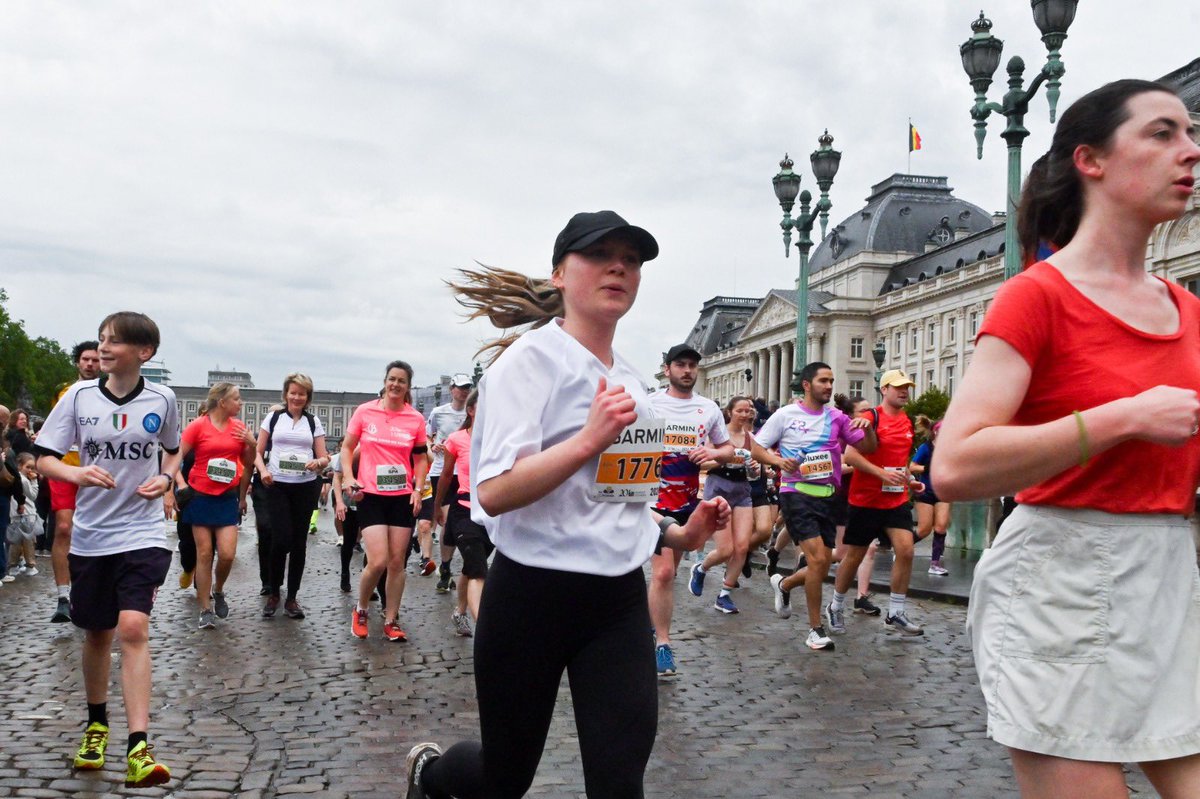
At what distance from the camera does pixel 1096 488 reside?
231cm

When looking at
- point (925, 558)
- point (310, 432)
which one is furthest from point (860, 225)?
point (310, 432)

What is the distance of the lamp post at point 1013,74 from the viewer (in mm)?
12523

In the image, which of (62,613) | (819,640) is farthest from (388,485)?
(819,640)

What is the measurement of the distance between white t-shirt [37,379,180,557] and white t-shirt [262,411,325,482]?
→ 4894 mm

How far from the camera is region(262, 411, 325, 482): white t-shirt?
10.5 metres

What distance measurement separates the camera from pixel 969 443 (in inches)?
88.3

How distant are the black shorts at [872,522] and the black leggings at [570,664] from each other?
22.5 feet

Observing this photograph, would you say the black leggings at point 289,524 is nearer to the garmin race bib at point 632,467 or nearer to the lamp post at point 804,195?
the garmin race bib at point 632,467

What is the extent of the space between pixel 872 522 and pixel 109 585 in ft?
20.1

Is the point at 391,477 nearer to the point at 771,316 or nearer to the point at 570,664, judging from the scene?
the point at 570,664

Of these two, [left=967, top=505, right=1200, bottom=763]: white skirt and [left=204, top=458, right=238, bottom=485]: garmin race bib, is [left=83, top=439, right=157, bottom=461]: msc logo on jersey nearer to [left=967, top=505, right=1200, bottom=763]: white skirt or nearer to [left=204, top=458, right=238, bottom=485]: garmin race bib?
[left=967, top=505, right=1200, bottom=763]: white skirt

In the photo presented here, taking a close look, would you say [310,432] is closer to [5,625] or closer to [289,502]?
[289,502]

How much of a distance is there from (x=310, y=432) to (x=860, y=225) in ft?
331

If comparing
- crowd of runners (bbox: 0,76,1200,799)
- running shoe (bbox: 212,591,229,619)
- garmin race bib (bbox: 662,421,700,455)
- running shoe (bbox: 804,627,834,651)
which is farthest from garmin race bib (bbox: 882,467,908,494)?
crowd of runners (bbox: 0,76,1200,799)
